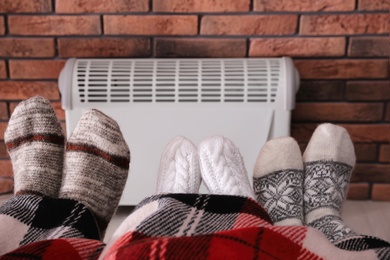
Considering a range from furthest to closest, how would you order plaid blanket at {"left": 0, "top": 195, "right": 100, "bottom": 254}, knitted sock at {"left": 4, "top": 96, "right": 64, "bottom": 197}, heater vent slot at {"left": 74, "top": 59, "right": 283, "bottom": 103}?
heater vent slot at {"left": 74, "top": 59, "right": 283, "bottom": 103}, knitted sock at {"left": 4, "top": 96, "right": 64, "bottom": 197}, plaid blanket at {"left": 0, "top": 195, "right": 100, "bottom": 254}

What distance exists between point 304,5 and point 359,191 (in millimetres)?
670

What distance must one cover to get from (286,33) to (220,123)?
0.38 m

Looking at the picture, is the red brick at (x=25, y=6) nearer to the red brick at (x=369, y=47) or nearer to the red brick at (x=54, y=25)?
the red brick at (x=54, y=25)

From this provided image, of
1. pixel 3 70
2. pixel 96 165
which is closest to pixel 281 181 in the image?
pixel 96 165

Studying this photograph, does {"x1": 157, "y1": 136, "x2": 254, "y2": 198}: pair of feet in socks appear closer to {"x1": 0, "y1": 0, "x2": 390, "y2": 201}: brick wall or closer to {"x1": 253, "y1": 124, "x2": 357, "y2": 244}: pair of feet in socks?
{"x1": 253, "y1": 124, "x2": 357, "y2": 244}: pair of feet in socks

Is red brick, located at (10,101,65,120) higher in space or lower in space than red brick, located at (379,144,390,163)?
higher

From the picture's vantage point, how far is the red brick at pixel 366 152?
72.3 inches

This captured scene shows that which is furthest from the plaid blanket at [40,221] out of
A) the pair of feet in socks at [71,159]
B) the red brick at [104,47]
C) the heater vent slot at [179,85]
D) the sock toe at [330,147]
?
the red brick at [104,47]

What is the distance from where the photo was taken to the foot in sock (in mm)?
1136

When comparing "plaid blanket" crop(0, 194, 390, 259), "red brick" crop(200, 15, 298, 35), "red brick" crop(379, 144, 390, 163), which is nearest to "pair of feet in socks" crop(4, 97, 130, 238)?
"plaid blanket" crop(0, 194, 390, 259)

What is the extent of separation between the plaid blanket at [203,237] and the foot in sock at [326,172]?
1.36 ft

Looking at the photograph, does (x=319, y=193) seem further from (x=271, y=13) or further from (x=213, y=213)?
(x=271, y=13)


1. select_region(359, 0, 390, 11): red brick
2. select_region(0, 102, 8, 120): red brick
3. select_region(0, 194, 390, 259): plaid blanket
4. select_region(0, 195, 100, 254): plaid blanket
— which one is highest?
select_region(359, 0, 390, 11): red brick

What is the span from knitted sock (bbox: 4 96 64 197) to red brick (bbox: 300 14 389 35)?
905 millimetres
